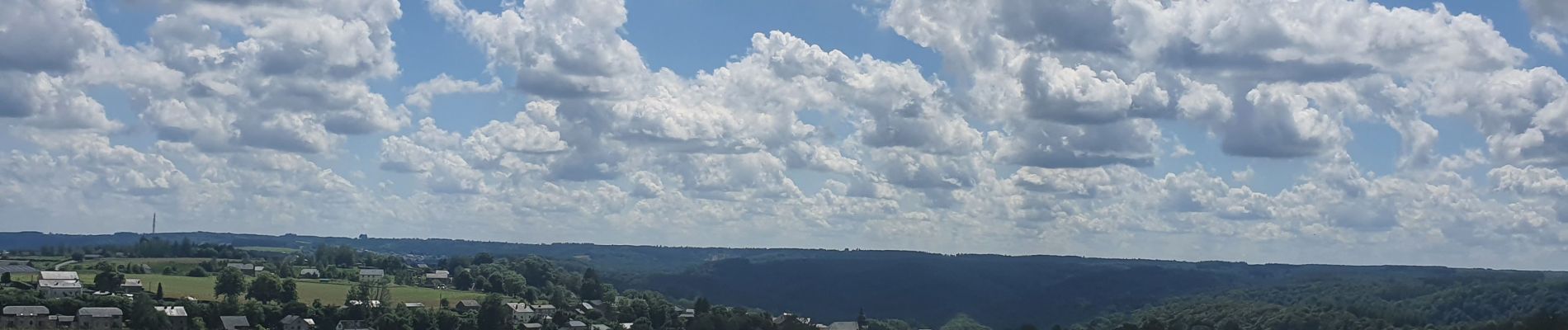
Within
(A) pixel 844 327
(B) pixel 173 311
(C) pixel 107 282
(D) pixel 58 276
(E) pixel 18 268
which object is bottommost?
(A) pixel 844 327

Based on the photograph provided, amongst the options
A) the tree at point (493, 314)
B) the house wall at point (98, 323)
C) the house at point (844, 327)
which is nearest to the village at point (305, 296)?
the house wall at point (98, 323)

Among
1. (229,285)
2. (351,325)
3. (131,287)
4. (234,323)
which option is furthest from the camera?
(131,287)

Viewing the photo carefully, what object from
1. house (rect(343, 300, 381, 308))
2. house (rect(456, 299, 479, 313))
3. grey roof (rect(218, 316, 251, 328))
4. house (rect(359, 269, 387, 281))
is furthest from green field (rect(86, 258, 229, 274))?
grey roof (rect(218, 316, 251, 328))

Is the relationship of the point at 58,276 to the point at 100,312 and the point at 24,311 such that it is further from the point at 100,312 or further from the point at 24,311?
the point at 100,312

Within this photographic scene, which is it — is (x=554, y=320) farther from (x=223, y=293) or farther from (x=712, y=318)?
(x=223, y=293)

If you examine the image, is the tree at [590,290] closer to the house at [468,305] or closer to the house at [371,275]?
the house at [371,275]

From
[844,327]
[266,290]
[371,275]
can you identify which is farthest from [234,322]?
[844,327]

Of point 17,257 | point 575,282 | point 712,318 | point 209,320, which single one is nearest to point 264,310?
point 209,320
